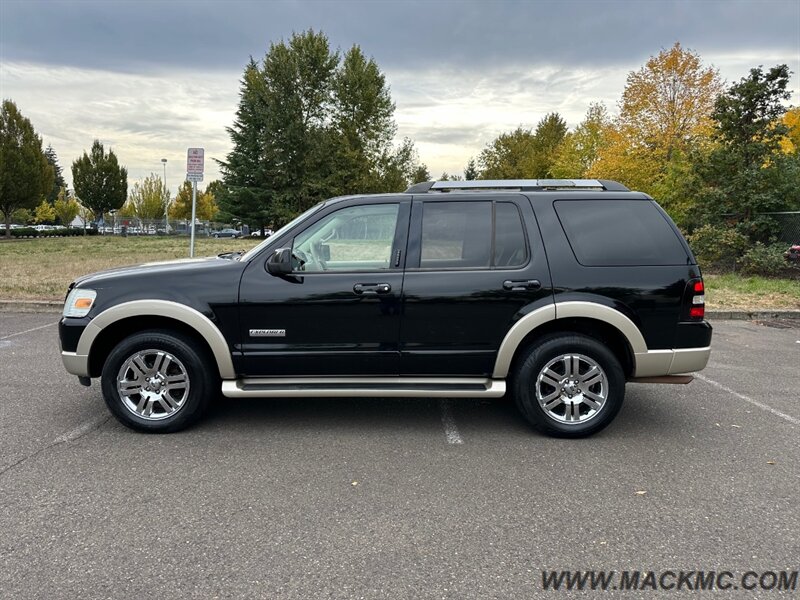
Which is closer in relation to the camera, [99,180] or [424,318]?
[424,318]

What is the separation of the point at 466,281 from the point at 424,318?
0.42 m

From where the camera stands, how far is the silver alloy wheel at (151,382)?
13.8 ft

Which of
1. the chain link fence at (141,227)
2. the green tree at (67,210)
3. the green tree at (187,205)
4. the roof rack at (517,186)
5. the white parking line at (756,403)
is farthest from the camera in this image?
the green tree at (187,205)

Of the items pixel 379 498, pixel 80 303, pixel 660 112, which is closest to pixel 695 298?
pixel 379 498

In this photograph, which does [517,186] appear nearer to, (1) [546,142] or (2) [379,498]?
(2) [379,498]

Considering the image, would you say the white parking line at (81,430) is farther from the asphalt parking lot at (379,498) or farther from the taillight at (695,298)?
the taillight at (695,298)

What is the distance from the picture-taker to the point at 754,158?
14.3 meters

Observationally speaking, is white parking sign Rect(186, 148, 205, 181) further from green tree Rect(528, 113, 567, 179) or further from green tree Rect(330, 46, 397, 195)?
green tree Rect(528, 113, 567, 179)

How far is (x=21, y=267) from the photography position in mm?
15992

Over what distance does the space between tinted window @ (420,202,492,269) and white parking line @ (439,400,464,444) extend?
1300mm

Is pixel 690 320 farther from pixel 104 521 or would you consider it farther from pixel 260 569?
pixel 104 521

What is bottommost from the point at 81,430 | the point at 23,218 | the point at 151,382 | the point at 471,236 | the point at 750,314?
the point at 81,430

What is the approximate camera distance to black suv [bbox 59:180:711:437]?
413cm

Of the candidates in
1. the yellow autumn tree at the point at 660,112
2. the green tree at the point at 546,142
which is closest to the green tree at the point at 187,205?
the green tree at the point at 546,142
